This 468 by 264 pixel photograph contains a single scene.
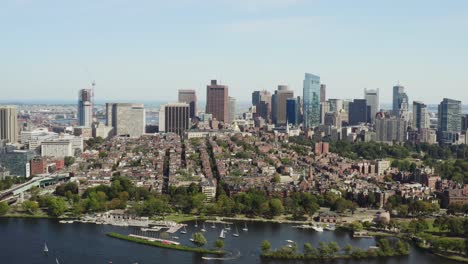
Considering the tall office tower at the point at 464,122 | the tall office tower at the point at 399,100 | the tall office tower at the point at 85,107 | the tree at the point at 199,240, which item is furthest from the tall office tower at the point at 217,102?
the tree at the point at 199,240

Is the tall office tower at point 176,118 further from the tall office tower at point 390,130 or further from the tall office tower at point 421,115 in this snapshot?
the tall office tower at point 421,115

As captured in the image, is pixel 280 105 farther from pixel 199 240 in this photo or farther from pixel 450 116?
pixel 199 240

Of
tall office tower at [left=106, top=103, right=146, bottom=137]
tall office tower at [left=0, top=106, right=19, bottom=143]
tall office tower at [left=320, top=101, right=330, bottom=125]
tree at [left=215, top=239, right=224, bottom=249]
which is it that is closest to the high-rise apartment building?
tall office tower at [left=320, top=101, right=330, bottom=125]

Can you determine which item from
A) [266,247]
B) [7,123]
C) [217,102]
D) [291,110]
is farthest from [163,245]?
[291,110]

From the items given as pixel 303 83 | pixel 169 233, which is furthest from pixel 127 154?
pixel 303 83

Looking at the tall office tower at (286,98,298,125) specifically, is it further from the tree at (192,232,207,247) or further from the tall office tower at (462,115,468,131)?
the tree at (192,232,207,247)

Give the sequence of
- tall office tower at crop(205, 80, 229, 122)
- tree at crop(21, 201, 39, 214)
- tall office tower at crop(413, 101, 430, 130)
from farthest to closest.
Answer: tall office tower at crop(205, 80, 229, 122)
tall office tower at crop(413, 101, 430, 130)
tree at crop(21, 201, 39, 214)
